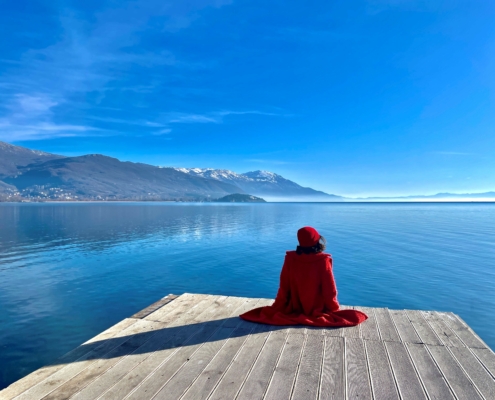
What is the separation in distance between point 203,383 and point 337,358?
209 cm

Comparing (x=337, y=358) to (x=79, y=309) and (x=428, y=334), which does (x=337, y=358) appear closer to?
(x=428, y=334)

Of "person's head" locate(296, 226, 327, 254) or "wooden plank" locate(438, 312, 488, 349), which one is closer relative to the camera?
"wooden plank" locate(438, 312, 488, 349)

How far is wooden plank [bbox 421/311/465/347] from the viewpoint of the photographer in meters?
5.95

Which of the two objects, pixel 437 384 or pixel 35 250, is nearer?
pixel 437 384

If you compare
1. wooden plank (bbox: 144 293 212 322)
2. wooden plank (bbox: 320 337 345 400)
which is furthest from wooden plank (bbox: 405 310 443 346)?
wooden plank (bbox: 144 293 212 322)

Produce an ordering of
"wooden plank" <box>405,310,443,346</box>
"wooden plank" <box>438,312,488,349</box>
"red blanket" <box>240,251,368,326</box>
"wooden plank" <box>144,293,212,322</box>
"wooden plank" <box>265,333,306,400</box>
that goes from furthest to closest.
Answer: "wooden plank" <box>144,293,212,322</box> → "red blanket" <box>240,251,368,326</box> → "wooden plank" <box>405,310,443,346</box> → "wooden plank" <box>438,312,488,349</box> → "wooden plank" <box>265,333,306,400</box>

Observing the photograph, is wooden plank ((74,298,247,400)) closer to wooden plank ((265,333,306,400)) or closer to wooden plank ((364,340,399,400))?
wooden plank ((265,333,306,400))

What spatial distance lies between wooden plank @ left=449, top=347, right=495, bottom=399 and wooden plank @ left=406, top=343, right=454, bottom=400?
41 cm

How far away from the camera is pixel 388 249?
2952 cm

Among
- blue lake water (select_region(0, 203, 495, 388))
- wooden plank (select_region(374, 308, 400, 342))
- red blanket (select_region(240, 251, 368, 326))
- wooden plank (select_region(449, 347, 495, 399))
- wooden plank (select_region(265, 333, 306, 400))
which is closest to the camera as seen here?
wooden plank (select_region(265, 333, 306, 400))

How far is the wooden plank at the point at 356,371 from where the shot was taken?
426cm

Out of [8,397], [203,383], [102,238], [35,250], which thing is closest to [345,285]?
[203,383]

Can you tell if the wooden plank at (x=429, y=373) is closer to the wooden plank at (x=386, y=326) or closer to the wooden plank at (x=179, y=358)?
the wooden plank at (x=386, y=326)

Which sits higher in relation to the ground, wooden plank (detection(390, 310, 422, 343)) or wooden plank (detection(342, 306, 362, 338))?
wooden plank (detection(390, 310, 422, 343))
